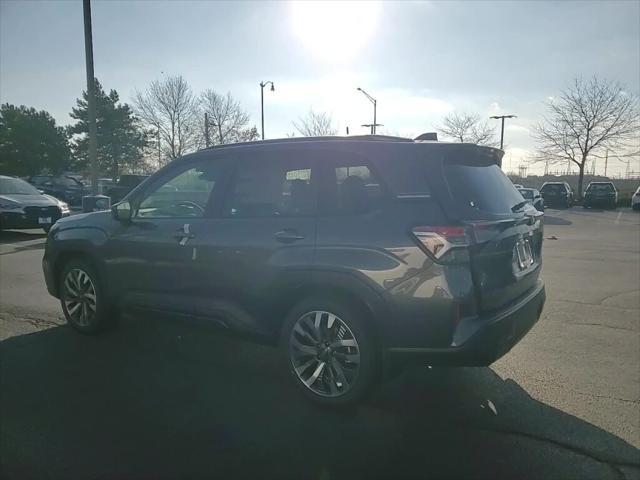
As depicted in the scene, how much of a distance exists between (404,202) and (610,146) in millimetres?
41451

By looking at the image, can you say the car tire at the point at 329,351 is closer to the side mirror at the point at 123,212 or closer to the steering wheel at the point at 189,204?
the steering wheel at the point at 189,204

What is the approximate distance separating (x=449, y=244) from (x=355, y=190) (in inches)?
29.4

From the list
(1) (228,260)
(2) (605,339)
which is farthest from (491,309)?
(2) (605,339)

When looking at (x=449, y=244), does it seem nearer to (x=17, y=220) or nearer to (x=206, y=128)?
(x=17, y=220)

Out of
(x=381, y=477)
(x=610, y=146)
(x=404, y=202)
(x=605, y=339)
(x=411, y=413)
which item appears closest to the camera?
(x=381, y=477)

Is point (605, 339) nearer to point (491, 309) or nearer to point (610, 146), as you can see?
point (491, 309)

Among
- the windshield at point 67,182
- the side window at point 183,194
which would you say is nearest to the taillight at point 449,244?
the side window at point 183,194

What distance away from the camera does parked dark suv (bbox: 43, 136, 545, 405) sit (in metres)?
3.00

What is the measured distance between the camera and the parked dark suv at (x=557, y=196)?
3178 centimetres

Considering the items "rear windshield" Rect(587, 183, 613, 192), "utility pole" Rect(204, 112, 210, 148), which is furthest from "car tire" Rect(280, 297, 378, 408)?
"utility pole" Rect(204, 112, 210, 148)

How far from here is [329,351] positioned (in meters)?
3.36

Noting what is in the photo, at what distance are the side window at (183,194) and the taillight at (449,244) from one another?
1.88m

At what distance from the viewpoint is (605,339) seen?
4.90 metres

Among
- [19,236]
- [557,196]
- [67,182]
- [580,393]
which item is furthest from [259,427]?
[557,196]
